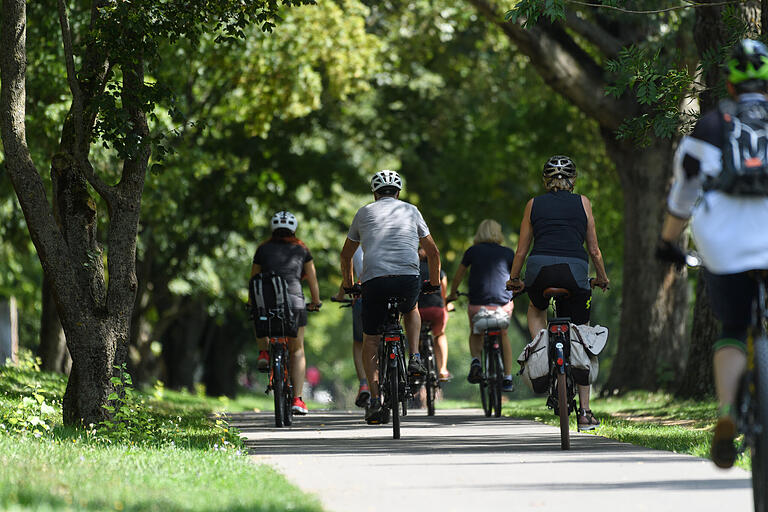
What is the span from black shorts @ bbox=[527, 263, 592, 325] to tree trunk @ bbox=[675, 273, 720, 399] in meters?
4.80

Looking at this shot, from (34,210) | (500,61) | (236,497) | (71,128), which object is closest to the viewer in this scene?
(236,497)

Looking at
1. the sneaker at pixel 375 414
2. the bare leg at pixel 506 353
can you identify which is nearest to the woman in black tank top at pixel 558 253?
the sneaker at pixel 375 414

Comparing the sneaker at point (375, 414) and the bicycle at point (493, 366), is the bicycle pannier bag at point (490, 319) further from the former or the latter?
the sneaker at point (375, 414)

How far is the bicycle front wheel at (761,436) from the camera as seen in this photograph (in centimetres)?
511

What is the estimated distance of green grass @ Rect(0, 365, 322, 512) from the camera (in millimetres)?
5969

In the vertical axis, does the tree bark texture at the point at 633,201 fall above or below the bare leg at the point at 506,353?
above

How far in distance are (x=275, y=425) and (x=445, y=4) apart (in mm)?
13650

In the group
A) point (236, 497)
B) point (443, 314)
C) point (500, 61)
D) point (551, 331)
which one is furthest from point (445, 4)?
point (236, 497)

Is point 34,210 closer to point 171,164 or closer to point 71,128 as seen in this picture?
point 71,128

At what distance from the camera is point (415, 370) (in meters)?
11.0

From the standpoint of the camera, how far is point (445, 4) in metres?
24.5

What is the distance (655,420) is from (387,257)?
4616mm

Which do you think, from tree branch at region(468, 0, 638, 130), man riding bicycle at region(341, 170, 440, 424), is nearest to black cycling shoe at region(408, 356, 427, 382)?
man riding bicycle at region(341, 170, 440, 424)

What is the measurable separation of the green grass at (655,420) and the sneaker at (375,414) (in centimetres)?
162
